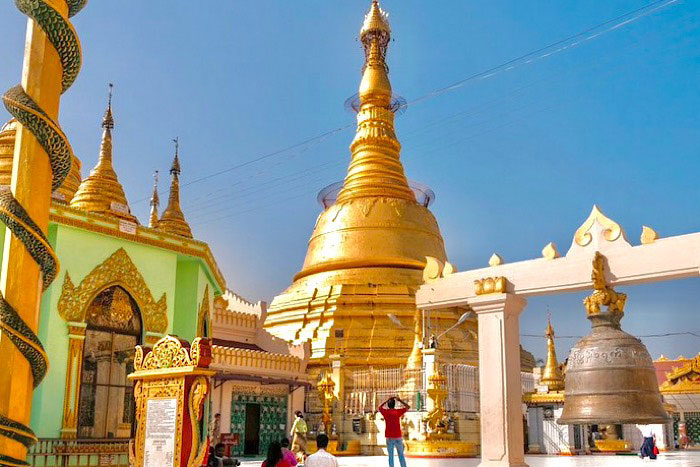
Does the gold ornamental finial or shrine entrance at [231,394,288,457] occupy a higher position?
the gold ornamental finial

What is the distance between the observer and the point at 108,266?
473 inches

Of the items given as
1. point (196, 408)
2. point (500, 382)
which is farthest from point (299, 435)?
point (196, 408)

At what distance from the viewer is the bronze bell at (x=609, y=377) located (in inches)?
321

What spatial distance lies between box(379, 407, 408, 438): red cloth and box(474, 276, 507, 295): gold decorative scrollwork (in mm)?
1936

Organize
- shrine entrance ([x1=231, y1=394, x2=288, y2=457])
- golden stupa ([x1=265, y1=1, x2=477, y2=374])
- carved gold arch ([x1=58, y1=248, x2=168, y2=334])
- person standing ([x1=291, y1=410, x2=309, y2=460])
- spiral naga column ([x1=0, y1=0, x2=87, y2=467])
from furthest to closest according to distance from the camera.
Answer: golden stupa ([x1=265, y1=1, x2=477, y2=374])
shrine entrance ([x1=231, y1=394, x2=288, y2=457])
person standing ([x1=291, y1=410, x2=309, y2=460])
carved gold arch ([x1=58, y1=248, x2=168, y2=334])
spiral naga column ([x1=0, y1=0, x2=87, y2=467])

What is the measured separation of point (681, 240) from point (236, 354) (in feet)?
43.6

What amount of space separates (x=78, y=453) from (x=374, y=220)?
2162 centimetres

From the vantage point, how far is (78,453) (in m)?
11.1

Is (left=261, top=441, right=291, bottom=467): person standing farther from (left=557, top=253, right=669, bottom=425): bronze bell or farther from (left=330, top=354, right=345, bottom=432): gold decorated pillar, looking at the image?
(left=330, top=354, right=345, bottom=432): gold decorated pillar

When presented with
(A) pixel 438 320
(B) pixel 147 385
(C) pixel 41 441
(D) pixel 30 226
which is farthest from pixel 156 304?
(A) pixel 438 320

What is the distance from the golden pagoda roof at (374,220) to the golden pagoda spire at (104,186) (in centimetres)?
1048

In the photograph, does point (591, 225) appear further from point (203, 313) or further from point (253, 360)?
point (253, 360)

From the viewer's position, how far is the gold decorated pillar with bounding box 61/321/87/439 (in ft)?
36.7

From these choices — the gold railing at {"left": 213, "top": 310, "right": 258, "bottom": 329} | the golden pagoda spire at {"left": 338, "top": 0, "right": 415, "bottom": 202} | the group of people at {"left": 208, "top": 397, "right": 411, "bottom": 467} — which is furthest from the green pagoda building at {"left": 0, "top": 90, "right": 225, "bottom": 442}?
the golden pagoda spire at {"left": 338, "top": 0, "right": 415, "bottom": 202}
